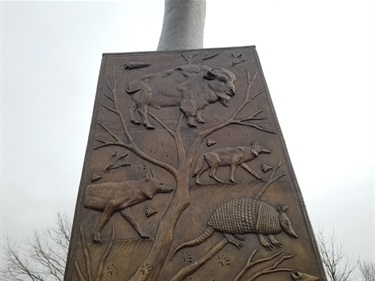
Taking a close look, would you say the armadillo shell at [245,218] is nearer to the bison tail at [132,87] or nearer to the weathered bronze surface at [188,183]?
the weathered bronze surface at [188,183]

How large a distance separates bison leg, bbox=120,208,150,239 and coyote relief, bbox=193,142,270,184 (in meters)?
0.81

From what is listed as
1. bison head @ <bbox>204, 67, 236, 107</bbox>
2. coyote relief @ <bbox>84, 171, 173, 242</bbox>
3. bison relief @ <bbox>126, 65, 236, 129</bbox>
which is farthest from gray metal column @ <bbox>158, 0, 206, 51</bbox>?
coyote relief @ <bbox>84, 171, 173, 242</bbox>

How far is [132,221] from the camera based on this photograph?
10.1 ft

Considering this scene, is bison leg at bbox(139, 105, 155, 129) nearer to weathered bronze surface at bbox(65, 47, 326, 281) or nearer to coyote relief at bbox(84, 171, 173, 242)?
weathered bronze surface at bbox(65, 47, 326, 281)

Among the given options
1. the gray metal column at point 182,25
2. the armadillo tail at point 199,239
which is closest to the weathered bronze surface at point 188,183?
the armadillo tail at point 199,239

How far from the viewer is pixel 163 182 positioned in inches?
133

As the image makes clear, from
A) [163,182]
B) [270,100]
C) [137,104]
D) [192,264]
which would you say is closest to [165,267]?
[192,264]

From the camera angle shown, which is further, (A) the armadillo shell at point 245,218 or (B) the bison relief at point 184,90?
(B) the bison relief at point 184,90

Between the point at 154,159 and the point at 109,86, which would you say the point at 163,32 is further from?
the point at 154,159

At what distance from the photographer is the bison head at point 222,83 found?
13.8 ft

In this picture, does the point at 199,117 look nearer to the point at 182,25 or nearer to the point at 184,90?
the point at 184,90

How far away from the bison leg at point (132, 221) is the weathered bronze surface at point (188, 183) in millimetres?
12

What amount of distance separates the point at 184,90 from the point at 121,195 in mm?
1818

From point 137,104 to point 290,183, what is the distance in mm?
2264
